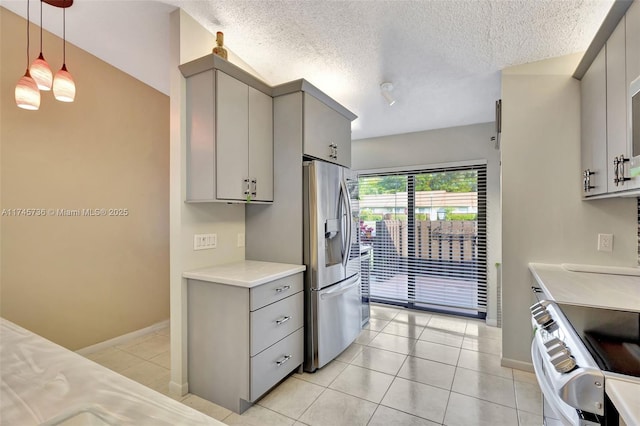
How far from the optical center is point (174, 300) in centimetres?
212

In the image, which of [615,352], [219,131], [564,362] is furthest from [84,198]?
[615,352]

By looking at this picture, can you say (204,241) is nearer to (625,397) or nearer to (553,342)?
(553,342)

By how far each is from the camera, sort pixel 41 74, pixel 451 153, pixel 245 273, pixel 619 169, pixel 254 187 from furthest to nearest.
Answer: pixel 451 153 → pixel 254 187 → pixel 245 273 → pixel 41 74 → pixel 619 169

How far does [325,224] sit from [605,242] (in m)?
2.15

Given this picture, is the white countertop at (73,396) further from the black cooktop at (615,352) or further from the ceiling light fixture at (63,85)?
the ceiling light fixture at (63,85)

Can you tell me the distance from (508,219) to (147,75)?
3.69 m

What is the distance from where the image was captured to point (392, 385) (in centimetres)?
225

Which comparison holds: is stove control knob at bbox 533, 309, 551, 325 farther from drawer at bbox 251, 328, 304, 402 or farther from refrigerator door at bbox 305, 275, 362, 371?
drawer at bbox 251, 328, 304, 402

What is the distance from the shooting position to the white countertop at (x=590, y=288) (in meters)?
1.40

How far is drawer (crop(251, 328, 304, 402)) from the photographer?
1.93 m

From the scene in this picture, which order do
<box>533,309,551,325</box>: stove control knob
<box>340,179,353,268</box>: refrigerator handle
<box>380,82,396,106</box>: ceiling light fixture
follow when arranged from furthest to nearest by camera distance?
<box>380,82,396,106</box>: ceiling light fixture, <box>340,179,353,268</box>: refrigerator handle, <box>533,309,551,325</box>: stove control knob

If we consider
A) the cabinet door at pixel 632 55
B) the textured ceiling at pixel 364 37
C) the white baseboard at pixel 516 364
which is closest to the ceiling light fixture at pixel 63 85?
the textured ceiling at pixel 364 37

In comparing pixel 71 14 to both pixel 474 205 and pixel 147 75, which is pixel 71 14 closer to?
pixel 147 75

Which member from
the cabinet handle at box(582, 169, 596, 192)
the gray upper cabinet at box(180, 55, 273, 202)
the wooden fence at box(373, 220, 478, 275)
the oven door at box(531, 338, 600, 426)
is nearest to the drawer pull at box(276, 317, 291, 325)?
the gray upper cabinet at box(180, 55, 273, 202)
